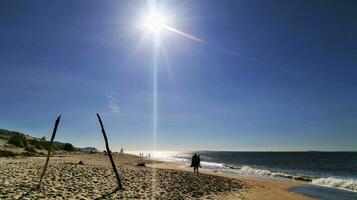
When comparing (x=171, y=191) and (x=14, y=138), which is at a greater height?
(x=14, y=138)

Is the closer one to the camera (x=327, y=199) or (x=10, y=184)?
(x=10, y=184)

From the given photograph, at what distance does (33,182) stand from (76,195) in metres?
3.38

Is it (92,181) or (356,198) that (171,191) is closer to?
(92,181)

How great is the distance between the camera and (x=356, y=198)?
2569 centimetres

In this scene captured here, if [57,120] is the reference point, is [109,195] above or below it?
below

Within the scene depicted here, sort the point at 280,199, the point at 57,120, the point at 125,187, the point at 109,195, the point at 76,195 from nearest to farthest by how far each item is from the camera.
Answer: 1. the point at 76,195
2. the point at 109,195
3. the point at 57,120
4. the point at 125,187
5. the point at 280,199

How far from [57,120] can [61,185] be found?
3.57m

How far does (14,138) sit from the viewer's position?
49500 millimetres

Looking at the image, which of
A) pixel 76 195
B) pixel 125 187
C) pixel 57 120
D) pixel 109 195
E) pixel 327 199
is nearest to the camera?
pixel 76 195

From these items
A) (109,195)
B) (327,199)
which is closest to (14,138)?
(109,195)

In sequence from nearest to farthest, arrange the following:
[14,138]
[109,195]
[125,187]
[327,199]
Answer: [109,195]
[125,187]
[327,199]
[14,138]

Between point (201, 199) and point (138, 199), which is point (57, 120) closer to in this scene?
point (138, 199)

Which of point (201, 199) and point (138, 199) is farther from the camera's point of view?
point (201, 199)

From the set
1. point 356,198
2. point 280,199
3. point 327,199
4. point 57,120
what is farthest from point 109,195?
point 356,198
